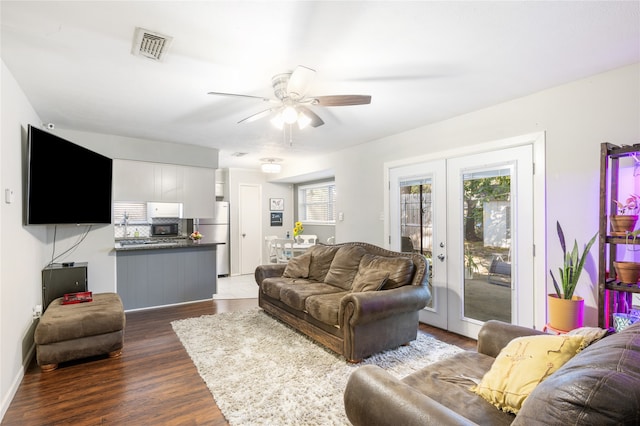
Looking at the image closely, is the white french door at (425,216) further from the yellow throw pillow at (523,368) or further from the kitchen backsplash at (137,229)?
the kitchen backsplash at (137,229)

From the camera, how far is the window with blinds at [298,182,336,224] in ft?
23.0

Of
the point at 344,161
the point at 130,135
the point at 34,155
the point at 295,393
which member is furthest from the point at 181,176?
the point at 295,393

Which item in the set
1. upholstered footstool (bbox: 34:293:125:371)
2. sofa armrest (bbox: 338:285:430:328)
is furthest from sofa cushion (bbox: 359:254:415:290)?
upholstered footstool (bbox: 34:293:125:371)

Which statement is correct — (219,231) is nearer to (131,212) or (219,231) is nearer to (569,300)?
(131,212)

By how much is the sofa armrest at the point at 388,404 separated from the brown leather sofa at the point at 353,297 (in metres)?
1.29

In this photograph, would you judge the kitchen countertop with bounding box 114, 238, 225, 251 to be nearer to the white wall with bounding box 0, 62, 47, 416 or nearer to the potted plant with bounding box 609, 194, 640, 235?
the white wall with bounding box 0, 62, 47, 416

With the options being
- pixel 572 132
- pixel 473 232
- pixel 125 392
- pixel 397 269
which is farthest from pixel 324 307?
pixel 572 132

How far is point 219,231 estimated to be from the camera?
22.8 ft

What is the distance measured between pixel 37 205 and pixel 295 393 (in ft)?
9.21

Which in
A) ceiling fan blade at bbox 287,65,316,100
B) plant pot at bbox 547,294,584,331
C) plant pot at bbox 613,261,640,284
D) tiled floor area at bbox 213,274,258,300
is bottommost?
tiled floor area at bbox 213,274,258,300

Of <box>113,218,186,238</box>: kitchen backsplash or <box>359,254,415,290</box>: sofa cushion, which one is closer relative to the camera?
<box>359,254,415,290</box>: sofa cushion

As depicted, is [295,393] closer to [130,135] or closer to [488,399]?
[488,399]

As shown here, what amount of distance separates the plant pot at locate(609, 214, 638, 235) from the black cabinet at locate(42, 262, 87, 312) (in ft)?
16.8

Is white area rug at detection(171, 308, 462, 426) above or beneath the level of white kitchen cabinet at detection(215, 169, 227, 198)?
beneath
